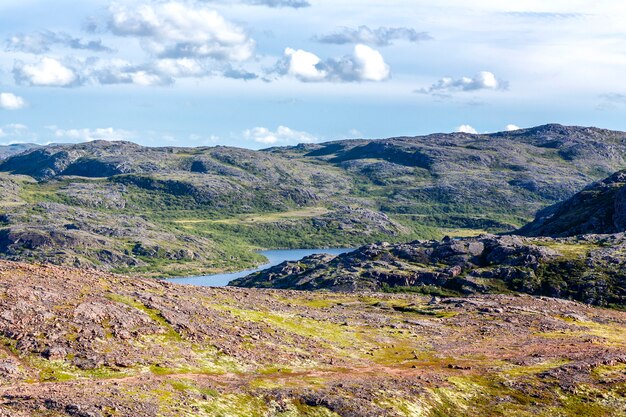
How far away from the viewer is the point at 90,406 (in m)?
60.6

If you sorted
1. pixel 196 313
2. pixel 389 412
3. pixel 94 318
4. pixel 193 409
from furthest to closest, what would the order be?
pixel 196 313 < pixel 94 318 < pixel 389 412 < pixel 193 409

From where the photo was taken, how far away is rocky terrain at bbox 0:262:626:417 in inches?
2657

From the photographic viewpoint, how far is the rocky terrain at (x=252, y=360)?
67.5m

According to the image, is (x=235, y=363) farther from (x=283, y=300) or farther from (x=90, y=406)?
(x=283, y=300)

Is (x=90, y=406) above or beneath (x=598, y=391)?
above

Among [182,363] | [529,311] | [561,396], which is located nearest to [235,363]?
[182,363]

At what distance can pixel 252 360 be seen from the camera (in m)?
82.8

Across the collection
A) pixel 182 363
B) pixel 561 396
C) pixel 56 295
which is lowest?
pixel 561 396

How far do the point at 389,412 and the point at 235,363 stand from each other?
700 inches

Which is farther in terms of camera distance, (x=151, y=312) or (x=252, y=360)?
(x=151, y=312)

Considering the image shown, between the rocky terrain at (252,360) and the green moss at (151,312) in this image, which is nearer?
the rocky terrain at (252,360)

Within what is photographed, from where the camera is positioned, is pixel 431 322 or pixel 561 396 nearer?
pixel 561 396

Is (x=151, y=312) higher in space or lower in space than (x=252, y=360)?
higher

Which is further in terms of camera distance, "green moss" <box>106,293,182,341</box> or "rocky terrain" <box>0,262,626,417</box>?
"green moss" <box>106,293,182,341</box>
